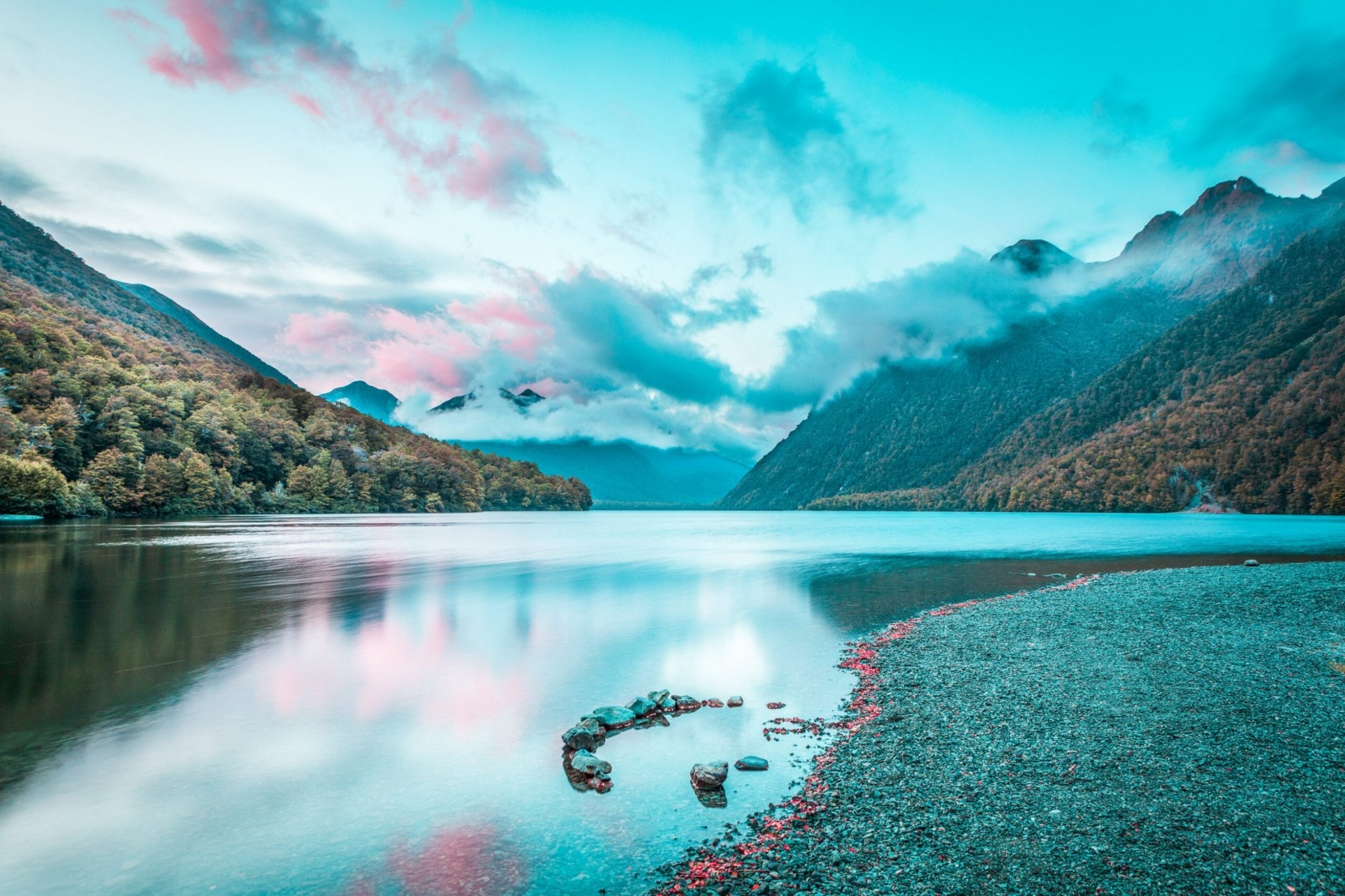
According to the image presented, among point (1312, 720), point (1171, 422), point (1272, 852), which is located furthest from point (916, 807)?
point (1171, 422)

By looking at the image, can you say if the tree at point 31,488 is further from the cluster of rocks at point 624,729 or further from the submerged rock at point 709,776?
the submerged rock at point 709,776

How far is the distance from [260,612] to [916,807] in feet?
87.4

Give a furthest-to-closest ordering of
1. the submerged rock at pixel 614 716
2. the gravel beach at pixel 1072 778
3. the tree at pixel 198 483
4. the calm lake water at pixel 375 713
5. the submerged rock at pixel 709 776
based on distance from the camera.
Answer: the tree at pixel 198 483 < the submerged rock at pixel 614 716 < the submerged rock at pixel 709 776 < the calm lake water at pixel 375 713 < the gravel beach at pixel 1072 778

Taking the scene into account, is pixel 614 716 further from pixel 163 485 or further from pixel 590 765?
pixel 163 485

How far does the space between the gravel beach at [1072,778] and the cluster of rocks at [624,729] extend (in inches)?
48.3

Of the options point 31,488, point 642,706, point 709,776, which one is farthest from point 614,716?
point 31,488

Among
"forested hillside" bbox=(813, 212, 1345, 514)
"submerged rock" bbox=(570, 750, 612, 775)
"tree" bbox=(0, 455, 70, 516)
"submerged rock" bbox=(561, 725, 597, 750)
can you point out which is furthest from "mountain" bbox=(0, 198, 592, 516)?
"forested hillside" bbox=(813, 212, 1345, 514)

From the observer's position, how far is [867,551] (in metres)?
62.1

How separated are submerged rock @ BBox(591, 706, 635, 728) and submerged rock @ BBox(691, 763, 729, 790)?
3074 mm

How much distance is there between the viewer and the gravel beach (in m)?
7.11

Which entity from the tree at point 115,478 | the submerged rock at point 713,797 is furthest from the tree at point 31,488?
the submerged rock at point 713,797

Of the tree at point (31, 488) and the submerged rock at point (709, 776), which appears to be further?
the tree at point (31, 488)

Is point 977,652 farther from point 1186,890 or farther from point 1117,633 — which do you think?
point 1186,890

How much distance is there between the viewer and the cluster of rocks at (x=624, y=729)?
10.0 meters
